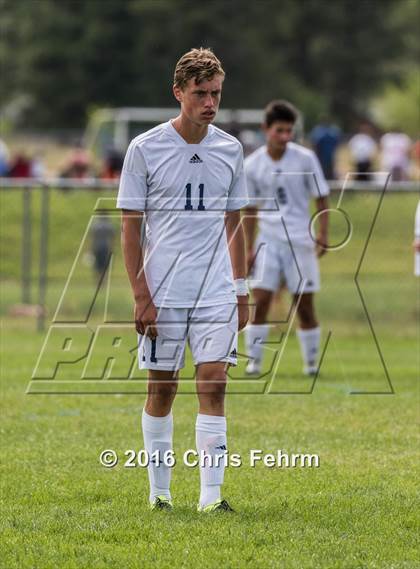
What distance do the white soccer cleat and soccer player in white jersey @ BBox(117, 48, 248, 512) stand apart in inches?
220

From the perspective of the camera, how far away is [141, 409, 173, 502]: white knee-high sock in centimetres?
678

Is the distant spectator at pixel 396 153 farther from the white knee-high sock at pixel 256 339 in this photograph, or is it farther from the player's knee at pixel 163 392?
the player's knee at pixel 163 392

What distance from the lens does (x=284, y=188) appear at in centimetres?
1214

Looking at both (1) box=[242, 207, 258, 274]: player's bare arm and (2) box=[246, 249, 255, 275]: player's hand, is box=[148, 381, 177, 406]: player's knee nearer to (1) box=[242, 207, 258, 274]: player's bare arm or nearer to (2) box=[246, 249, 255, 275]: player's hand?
(1) box=[242, 207, 258, 274]: player's bare arm

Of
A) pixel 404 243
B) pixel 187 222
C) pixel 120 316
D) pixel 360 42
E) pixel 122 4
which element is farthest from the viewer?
pixel 360 42

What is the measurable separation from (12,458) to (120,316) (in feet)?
30.0

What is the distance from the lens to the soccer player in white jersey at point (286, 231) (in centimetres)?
1204

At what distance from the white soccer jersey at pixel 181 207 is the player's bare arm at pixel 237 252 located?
0.13m

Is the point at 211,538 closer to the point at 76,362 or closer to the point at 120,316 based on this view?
the point at 76,362

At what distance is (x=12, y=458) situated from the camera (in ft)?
27.0

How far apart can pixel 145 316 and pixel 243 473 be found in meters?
1.64

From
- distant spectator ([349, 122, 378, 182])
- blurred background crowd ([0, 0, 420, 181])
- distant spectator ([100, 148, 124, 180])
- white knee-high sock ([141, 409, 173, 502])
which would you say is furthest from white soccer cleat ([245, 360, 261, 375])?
blurred background crowd ([0, 0, 420, 181])

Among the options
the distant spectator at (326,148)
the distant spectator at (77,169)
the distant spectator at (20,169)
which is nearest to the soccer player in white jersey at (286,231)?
the distant spectator at (20,169)

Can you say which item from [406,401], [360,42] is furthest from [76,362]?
[360,42]
